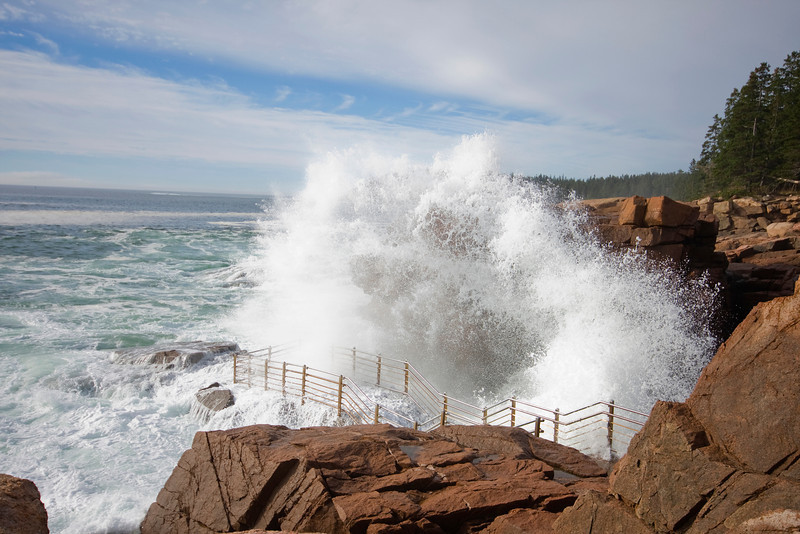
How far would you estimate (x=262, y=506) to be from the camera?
5.22 meters

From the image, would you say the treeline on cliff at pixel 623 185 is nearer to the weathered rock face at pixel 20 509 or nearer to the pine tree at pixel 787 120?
the pine tree at pixel 787 120

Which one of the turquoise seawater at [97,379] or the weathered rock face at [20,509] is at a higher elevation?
the weathered rock face at [20,509]

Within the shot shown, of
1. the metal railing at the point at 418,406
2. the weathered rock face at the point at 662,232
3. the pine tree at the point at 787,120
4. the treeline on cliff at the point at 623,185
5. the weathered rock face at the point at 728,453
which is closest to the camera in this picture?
the weathered rock face at the point at 728,453

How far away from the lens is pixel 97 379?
1289 centimetres

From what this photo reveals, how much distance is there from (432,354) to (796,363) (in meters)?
12.3

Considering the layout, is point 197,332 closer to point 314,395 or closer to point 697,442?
point 314,395

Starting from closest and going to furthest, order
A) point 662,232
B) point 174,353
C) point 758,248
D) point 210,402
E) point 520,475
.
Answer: point 520,475, point 210,402, point 174,353, point 662,232, point 758,248

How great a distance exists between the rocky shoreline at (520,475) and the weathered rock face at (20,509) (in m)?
0.01

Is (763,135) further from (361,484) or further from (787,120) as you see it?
(361,484)

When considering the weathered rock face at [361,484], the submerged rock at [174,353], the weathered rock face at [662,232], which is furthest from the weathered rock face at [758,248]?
the submerged rock at [174,353]

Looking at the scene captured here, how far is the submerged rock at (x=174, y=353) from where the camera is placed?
1386 centimetres

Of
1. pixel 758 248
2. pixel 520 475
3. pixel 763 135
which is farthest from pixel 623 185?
pixel 520 475

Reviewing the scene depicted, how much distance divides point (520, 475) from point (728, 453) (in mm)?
2407

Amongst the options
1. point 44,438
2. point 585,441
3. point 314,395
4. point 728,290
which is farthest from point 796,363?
point 728,290
